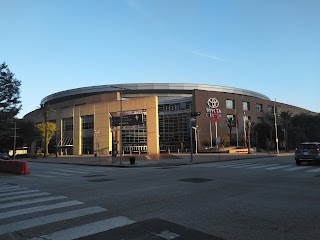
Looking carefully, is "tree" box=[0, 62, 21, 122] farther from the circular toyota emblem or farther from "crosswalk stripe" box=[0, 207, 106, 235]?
the circular toyota emblem

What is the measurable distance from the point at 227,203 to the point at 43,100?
13237 cm

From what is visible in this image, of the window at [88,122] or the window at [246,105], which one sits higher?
the window at [246,105]

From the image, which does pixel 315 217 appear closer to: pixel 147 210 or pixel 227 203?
pixel 227 203

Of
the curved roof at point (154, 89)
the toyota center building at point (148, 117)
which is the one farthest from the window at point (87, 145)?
the curved roof at point (154, 89)

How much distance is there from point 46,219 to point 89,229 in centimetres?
161

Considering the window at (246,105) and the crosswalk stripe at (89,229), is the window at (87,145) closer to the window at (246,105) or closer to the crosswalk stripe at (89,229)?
the window at (246,105)

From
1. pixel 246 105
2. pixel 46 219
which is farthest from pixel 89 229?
pixel 246 105

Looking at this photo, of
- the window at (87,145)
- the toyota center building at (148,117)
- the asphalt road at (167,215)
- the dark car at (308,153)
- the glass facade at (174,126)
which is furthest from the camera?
the glass facade at (174,126)

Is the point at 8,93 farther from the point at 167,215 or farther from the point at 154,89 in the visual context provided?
the point at 154,89

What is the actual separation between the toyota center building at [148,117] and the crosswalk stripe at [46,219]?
5407 centimetres

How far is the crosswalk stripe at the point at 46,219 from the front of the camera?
22.4ft

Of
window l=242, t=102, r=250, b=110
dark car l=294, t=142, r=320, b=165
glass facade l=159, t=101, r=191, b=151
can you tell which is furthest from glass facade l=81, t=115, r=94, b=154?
dark car l=294, t=142, r=320, b=165

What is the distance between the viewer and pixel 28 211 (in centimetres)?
858

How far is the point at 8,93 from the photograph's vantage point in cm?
2906
